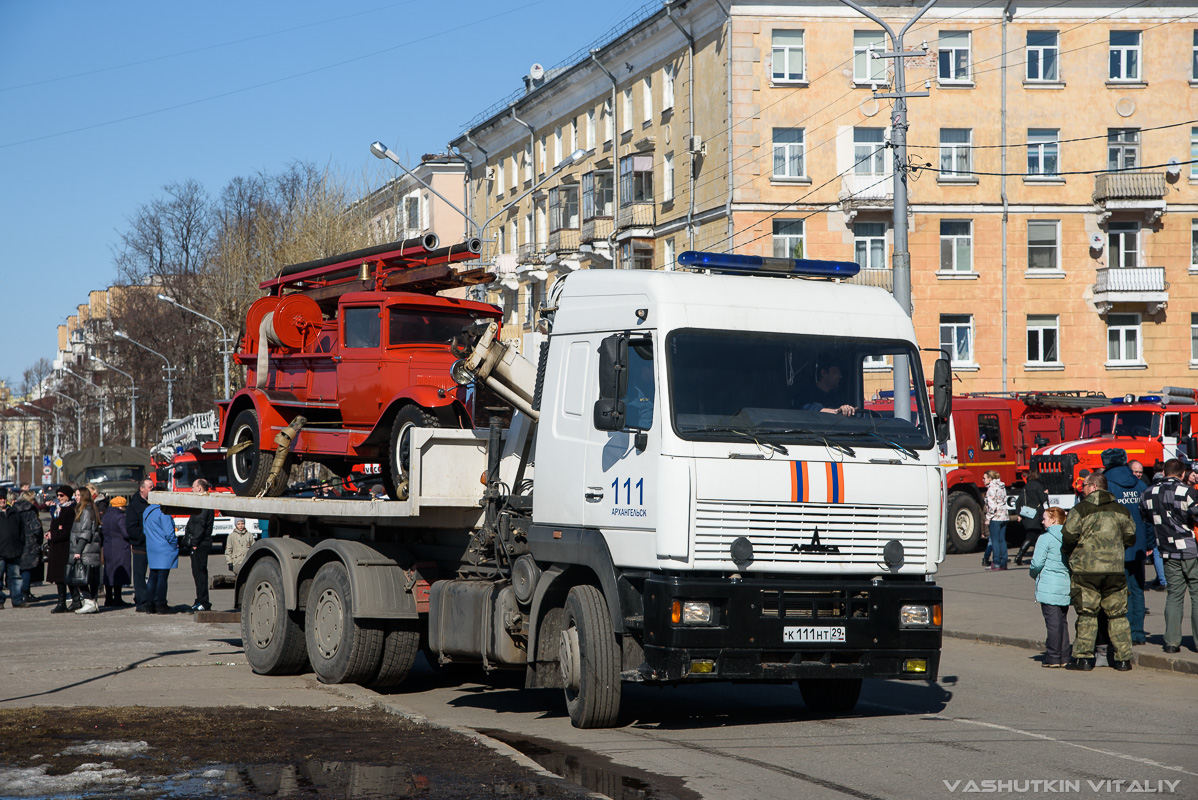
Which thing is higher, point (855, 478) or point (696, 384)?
Result: point (696, 384)

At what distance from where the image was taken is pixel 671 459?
827 cm

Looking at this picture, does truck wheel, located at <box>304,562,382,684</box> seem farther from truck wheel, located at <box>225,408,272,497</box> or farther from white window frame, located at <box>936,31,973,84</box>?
white window frame, located at <box>936,31,973,84</box>

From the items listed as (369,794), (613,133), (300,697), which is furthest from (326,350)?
(613,133)

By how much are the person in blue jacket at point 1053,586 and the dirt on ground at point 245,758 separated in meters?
6.64

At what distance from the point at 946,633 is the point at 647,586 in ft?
28.6

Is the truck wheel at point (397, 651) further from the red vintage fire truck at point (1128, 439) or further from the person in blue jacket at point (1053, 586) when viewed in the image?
the red vintage fire truck at point (1128, 439)

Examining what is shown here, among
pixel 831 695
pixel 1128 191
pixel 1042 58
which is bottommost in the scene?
pixel 831 695

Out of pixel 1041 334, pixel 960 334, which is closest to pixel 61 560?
pixel 960 334

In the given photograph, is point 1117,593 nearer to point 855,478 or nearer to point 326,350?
point 855,478

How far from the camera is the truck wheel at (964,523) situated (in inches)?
1118

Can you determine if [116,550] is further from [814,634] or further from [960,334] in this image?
[960,334]

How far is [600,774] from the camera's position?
24.9 ft

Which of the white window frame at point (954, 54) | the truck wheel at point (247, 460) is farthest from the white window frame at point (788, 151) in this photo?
the truck wheel at point (247, 460)

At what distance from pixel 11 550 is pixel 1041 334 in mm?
33772
